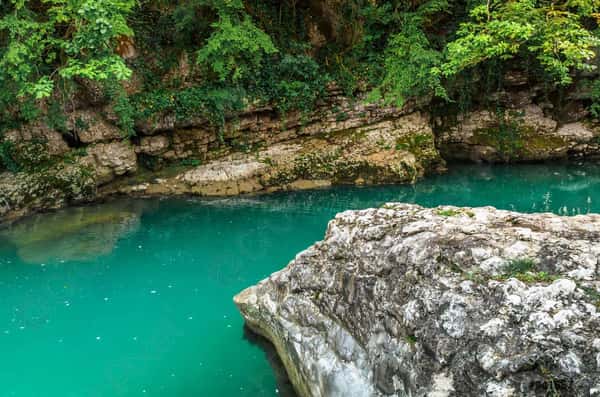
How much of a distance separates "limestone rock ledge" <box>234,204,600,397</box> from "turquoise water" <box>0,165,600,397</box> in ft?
4.74

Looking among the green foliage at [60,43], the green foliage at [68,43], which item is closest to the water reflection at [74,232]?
the green foliage at [60,43]

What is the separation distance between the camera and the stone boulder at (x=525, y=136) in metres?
14.5

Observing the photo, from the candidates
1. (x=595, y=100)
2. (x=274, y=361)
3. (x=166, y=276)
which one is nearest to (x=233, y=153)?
(x=166, y=276)

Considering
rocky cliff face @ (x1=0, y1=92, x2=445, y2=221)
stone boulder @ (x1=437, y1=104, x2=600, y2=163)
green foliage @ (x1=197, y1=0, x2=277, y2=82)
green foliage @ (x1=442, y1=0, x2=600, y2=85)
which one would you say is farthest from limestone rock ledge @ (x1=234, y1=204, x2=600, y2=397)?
stone boulder @ (x1=437, y1=104, x2=600, y2=163)

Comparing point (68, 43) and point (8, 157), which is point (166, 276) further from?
point (8, 157)

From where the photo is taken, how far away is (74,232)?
34.1 feet

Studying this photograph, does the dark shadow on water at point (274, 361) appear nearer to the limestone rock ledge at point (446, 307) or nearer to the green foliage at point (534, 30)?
the limestone rock ledge at point (446, 307)

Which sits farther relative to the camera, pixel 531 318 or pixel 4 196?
pixel 4 196

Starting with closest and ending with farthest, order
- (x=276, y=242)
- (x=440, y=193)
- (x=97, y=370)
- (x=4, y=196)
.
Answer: (x=97, y=370) < (x=276, y=242) < (x=4, y=196) < (x=440, y=193)

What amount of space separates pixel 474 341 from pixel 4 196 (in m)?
12.0

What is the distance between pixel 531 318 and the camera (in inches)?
108

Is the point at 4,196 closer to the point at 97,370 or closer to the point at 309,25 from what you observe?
the point at 97,370

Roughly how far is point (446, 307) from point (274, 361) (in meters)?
3.18

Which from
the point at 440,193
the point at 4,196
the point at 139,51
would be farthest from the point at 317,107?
the point at 4,196
